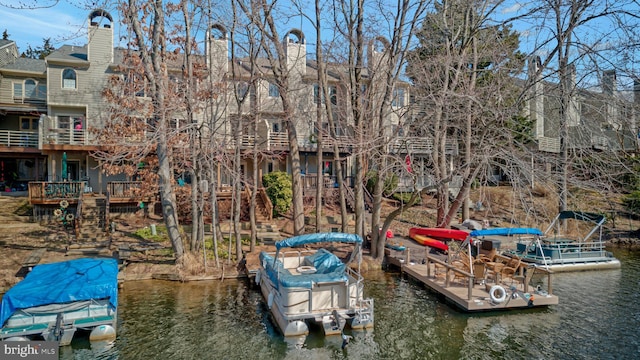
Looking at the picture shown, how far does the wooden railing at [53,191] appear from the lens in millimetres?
21016

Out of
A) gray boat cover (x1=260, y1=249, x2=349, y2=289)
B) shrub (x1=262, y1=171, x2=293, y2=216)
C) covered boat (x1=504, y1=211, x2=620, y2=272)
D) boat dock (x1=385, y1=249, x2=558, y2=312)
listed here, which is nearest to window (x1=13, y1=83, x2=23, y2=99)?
shrub (x1=262, y1=171, x2=293, y2=216)

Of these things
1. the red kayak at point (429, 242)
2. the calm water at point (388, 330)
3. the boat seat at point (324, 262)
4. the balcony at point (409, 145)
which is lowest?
the calm water at point (388, 330)

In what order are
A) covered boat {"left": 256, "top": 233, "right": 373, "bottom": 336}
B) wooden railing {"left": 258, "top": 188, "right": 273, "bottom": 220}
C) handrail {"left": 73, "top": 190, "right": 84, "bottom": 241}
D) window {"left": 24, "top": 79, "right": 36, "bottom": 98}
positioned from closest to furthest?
covered boat {"left": 256, "top": 233, "right": 373, "bottom": 336} → handrail {"left": 73, "top": 190, "right": 84, "bottom": 241} → wooden railing {"left": 258, "top": 188, "right": 273, "bottom": 220} → window {"left": 24, "top": 79, "right": 36, "bottom": 98}

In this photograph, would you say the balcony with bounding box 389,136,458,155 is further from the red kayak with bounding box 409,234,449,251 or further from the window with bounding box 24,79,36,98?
the window with bounding box 24,79,36,98

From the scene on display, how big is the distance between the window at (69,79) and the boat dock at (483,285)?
2493cm

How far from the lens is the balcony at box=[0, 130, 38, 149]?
26.1 metres

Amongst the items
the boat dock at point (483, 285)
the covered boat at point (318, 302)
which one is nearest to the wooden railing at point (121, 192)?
the covered boat at point (318, 302)

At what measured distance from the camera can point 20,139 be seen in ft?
86.1

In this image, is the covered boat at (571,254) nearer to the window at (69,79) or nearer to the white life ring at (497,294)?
the white life ring at (497,294)

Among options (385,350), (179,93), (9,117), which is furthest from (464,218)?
(9,117)

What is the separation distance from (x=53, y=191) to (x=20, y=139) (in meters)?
7.75

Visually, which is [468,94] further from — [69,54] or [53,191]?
[69,54]

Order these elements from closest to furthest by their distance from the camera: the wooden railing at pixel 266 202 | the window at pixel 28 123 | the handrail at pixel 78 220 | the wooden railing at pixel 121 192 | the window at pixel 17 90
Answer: the handrail at pixel 78 220 → the wooden railing at pixel 121 192 → the wooden railing at pixel 266 202 → the window at pixel 17 90 → the window at pixel 28 123

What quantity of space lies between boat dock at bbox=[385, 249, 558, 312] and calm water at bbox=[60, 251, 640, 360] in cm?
37
